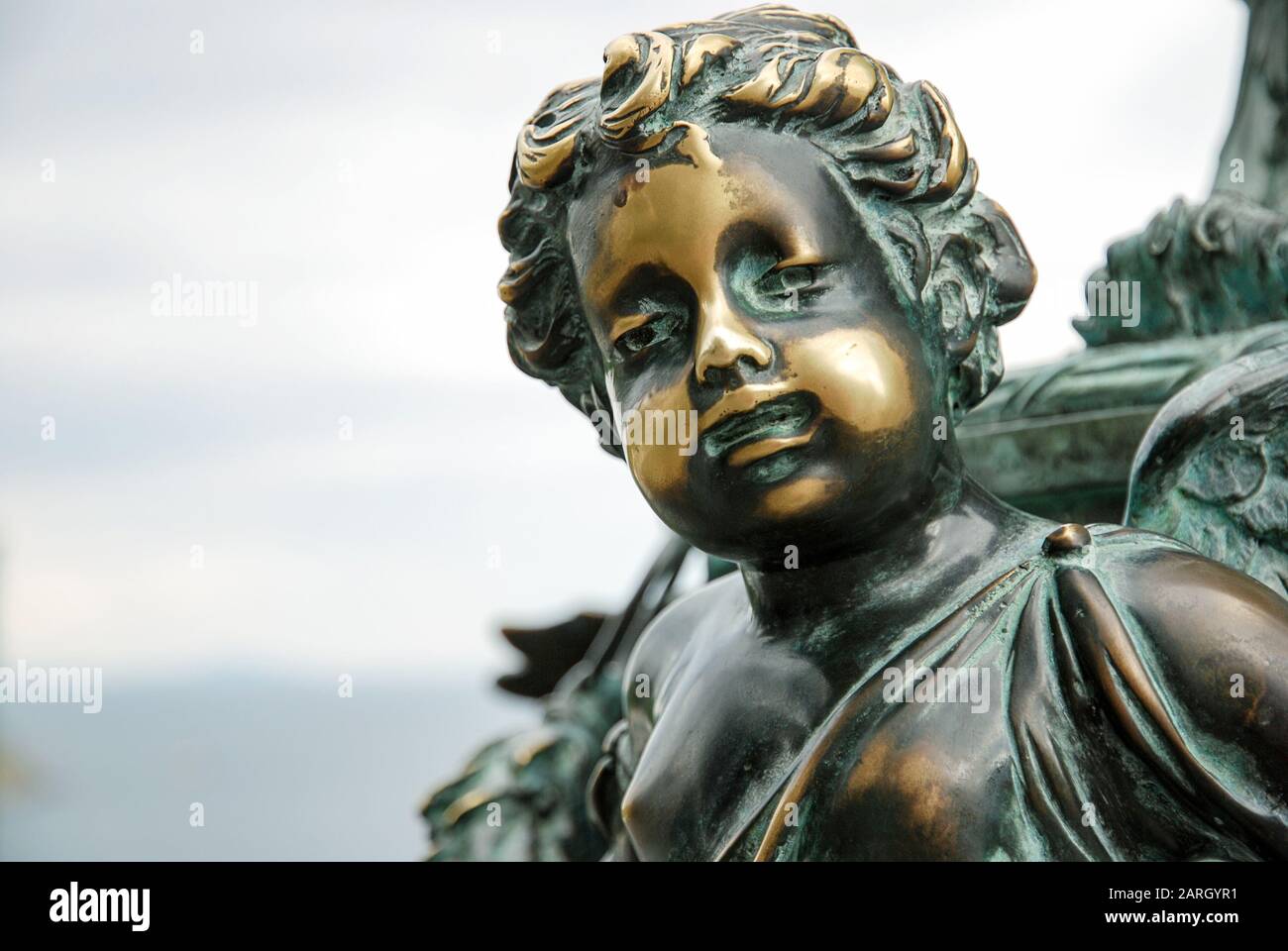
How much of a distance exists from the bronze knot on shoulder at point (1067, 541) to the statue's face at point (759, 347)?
167 mm

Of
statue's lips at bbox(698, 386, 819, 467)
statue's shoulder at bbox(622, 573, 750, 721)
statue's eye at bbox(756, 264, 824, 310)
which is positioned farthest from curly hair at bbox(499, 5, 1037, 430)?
statue's shoulder at bbox(622, 573, 750, 721)

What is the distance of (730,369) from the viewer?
2.23 metres

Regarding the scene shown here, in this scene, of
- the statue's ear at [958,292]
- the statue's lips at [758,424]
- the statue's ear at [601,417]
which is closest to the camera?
the statue's lips at [758,424]

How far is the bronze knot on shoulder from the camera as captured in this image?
2.30m

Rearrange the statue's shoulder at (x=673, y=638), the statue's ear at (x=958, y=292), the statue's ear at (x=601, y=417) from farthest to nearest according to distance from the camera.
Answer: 1. the statue's shoulder at (x=673, y=638)
2. the statue's ear at (x=601, y=417)
3. the statue's ear at (x=958, y=292)

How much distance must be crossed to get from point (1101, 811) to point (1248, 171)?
193 centimetres

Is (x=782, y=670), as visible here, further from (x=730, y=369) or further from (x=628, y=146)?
(x=628, y=146)

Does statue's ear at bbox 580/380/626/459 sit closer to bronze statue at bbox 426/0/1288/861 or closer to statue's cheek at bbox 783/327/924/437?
bronze statue at bbox 426/0/1288/861

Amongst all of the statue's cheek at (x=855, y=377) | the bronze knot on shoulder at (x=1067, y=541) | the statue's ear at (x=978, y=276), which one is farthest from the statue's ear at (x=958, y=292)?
the bronze knot on shoulder at (x=1067, y=541)

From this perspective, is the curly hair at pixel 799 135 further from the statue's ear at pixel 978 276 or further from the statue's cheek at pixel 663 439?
the statue's cheek at pixel 663 439

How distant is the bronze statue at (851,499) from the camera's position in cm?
217

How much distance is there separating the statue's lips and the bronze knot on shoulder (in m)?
0.32

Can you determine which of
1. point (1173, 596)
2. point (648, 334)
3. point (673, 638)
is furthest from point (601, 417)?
point (1173, 596)

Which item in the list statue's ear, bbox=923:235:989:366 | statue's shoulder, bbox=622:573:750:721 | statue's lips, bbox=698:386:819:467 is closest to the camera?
statue's lips, bbox=698:386:819:467
